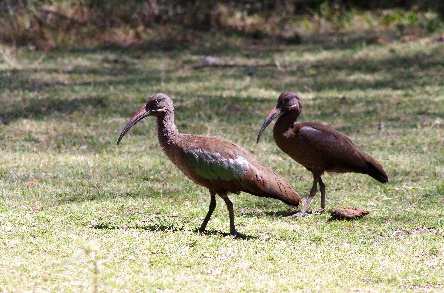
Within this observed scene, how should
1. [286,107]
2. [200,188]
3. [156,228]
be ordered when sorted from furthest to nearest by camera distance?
1. [200,188]
2. [286,107]
3. [156,228]

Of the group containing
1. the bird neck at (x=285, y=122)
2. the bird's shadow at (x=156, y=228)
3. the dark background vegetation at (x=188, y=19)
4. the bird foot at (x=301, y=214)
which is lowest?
the dark background vegetation at (x=188, y=19)

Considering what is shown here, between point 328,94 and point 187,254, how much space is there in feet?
37.3

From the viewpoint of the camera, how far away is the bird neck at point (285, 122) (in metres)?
10.2

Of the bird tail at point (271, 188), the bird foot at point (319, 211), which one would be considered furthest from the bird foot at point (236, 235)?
the bird foot at point (319, 211)

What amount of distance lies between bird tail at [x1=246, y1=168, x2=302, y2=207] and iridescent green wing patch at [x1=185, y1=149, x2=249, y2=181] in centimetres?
15

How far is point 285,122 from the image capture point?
404 inches

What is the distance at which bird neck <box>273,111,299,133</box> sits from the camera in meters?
10.2

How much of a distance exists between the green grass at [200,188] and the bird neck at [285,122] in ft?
2.79

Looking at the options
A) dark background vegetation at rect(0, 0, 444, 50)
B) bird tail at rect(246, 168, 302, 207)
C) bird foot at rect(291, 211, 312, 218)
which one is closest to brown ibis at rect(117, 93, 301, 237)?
bird tail at rect(246, 168, 302, 207)

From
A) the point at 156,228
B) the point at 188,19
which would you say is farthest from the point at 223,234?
the point at 188,19

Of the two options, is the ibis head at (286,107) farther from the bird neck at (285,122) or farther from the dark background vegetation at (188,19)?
the dark background vegetation at (188,19)

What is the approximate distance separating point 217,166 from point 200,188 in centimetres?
295

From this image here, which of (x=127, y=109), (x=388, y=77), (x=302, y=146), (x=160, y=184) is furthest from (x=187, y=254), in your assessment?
(x=388, y=77)

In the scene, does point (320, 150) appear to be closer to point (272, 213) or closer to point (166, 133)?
point (272, 213)
